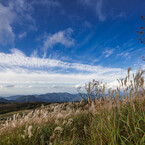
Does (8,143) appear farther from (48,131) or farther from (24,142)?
(48,131)

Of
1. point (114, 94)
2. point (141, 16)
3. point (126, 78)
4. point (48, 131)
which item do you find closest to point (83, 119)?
point (48, 131)

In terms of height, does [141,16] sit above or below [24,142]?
above

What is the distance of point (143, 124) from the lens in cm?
294

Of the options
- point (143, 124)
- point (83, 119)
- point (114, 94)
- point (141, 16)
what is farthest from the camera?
point (83, 119)

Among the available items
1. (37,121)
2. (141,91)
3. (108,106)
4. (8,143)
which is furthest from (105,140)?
(37,121)

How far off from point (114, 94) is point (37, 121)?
12.9 ft

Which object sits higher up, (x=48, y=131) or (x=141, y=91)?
(x=141, y=91)

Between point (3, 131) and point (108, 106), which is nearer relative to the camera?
point (108, 106)

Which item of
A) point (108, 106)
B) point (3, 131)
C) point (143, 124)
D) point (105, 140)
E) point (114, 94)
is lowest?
point (3, 131)

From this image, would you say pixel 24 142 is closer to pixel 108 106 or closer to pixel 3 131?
pixel 3 131

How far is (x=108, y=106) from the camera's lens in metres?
3.10

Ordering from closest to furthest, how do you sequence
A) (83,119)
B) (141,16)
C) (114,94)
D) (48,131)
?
(114,94) → (48,131) → (141,16) → (83,119)

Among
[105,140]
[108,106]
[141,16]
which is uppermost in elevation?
[141,16]

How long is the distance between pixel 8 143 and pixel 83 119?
377cm
